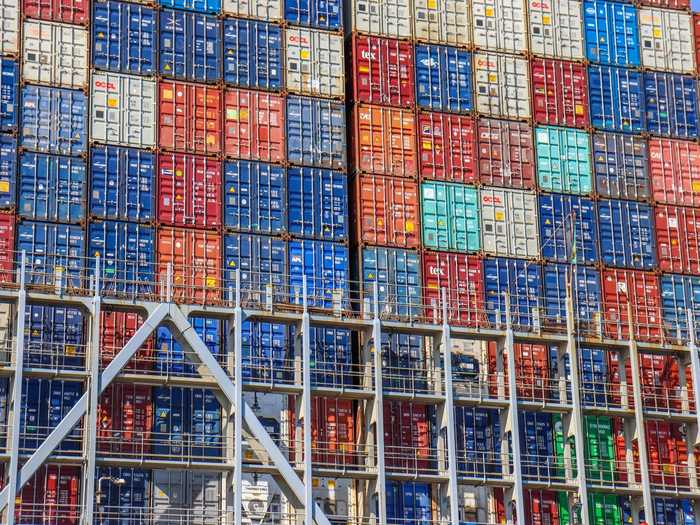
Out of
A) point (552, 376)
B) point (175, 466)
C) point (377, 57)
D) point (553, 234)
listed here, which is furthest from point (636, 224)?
point (175, 466)

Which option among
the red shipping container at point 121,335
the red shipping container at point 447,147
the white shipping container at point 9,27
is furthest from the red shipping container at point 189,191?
the red shipping container at point 447,147

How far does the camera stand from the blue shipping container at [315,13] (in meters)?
63.2

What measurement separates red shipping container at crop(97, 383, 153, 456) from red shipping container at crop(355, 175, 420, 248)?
35.8ft

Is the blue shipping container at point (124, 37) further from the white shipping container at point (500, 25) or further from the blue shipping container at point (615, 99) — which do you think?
the blue shipping container at point (615, 99)

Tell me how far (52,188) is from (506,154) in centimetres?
1817

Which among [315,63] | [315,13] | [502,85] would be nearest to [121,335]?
[315,63]

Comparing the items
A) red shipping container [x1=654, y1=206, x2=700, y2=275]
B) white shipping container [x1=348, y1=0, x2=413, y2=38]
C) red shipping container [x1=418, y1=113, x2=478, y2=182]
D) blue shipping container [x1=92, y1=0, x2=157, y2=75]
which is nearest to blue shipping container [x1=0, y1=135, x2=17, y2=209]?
blue shipping container [x1=92, y1=0, x2=157, y2=75]

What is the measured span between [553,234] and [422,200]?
17.8 feet

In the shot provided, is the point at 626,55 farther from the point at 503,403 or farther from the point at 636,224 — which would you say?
the point at 503,403

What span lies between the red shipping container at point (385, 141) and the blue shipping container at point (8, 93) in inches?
512

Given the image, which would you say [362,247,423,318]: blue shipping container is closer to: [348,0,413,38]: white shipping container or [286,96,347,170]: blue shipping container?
[286,96,347,170]: blue shipping container

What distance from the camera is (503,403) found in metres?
57.1

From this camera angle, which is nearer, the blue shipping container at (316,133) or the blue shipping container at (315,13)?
the blue shipping container at (316,133)

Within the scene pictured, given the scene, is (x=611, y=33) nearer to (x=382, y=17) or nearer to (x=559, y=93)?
(x=559, y=93)
